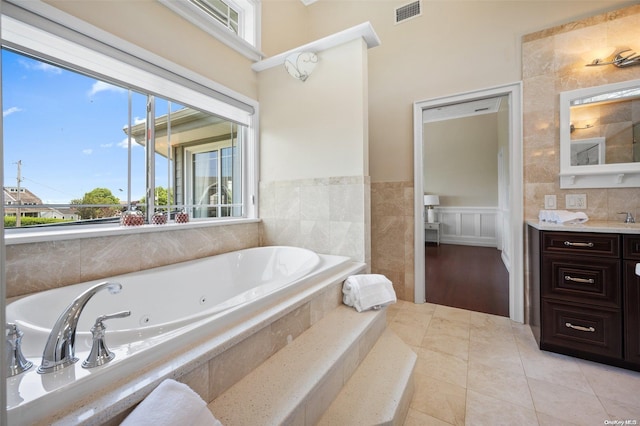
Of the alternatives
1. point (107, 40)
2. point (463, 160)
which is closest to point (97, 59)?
point (107, 40)

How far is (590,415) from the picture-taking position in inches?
55.0

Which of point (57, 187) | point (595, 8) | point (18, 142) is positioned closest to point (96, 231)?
point (57, 187)

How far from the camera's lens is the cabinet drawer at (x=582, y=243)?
1.73m

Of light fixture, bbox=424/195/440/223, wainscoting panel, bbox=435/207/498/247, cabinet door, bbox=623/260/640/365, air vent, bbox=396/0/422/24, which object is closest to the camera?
cabinet door, bbox=623/260/640/365

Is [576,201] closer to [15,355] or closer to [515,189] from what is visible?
[515,189]

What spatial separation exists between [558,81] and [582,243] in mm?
1348

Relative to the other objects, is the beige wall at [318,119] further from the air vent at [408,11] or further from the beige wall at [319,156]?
the air vent at [408,11]

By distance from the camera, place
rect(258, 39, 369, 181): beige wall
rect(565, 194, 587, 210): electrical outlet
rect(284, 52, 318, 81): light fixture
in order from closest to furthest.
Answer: rect(565, 194, 587, 210): electrical outlet
rect(258, 39, 369, 181): beige wall
rect(284, 52, 318, 81): light fixture

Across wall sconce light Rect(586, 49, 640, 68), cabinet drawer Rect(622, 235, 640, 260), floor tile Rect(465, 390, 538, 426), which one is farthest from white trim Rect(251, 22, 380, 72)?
floor tile Rect(465, 390, 538, 426)

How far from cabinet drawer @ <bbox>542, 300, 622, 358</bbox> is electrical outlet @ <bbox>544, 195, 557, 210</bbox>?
81cm

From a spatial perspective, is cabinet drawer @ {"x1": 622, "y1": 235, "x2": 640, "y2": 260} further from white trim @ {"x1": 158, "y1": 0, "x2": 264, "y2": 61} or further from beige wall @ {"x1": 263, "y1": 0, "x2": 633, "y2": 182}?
white trim @ {"x1": 158, "y1": 0, "x2": 264, "y2": 61}

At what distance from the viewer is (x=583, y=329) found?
1815 millimetres

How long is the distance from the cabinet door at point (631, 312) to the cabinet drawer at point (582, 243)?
110 mm

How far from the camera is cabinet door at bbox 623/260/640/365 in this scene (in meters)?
1.66
